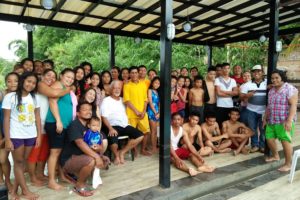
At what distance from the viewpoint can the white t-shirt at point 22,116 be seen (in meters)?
2.96

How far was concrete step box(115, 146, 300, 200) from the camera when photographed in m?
3.48

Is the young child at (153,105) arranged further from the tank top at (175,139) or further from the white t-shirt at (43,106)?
the white t-shirt at (43,106)

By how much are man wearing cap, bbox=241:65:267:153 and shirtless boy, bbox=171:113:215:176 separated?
4.95 feet

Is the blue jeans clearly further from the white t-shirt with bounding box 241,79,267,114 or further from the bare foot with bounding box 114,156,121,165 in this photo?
the bare foot with bounding box 114,156,121,165

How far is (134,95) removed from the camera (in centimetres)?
484

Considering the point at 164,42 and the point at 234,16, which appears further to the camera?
the point at 234,16

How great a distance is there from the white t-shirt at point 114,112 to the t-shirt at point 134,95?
0.18 meters

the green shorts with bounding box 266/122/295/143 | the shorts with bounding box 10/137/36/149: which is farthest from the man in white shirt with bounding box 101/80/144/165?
the green shorts with bounding box 266/122/295/143

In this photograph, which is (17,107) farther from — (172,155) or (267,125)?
(267,125)

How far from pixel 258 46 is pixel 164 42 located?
35.7ft

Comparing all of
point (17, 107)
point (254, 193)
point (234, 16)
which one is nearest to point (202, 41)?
point (234, 16)

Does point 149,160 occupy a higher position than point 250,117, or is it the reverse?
point 250,117

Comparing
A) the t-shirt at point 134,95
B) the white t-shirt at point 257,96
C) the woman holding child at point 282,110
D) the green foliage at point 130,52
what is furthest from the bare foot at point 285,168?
the green foliage at point 130,52

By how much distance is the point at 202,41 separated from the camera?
9219 mm
